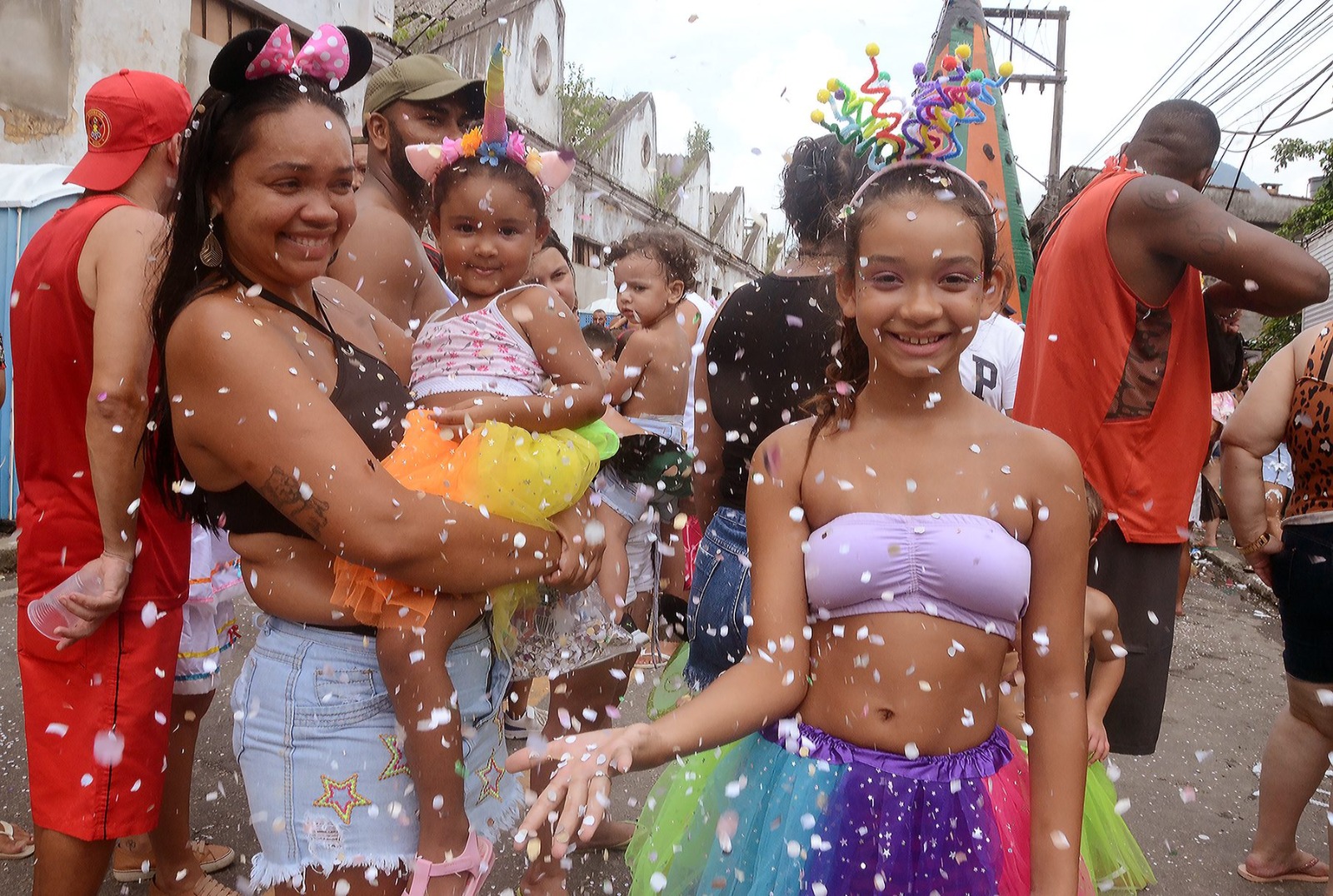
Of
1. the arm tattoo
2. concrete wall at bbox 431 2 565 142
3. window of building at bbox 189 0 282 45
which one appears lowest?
the arm tattoo

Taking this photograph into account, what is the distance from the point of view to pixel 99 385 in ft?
7.34

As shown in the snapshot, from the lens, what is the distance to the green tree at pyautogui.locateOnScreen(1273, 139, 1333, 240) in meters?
12.1

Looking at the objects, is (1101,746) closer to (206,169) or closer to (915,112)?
(915,112)

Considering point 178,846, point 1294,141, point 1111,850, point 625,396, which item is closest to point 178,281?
point 178,846

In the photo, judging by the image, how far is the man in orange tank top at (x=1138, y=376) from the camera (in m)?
2.54

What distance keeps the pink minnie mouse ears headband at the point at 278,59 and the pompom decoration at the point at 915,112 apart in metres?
1.04

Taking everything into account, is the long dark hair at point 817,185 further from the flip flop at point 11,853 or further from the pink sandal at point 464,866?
the flip flop at point 11,853

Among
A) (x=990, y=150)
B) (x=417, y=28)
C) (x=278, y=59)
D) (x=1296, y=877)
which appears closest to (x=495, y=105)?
(x=278, y=59)

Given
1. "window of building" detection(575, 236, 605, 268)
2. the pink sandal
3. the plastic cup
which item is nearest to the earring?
the plastic cup

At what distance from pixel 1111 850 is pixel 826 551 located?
1065 mm

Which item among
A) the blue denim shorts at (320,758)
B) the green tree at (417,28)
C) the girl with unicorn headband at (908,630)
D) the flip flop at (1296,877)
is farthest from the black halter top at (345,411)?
the green tree at (417,28)

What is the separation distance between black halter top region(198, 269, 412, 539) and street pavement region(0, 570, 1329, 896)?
1.76m

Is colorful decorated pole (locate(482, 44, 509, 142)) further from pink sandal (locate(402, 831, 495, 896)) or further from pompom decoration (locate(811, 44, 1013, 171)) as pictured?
pink sandal (locate(402, 831, 495, 896))

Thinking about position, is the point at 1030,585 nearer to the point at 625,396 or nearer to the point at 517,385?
the point at 517,385
